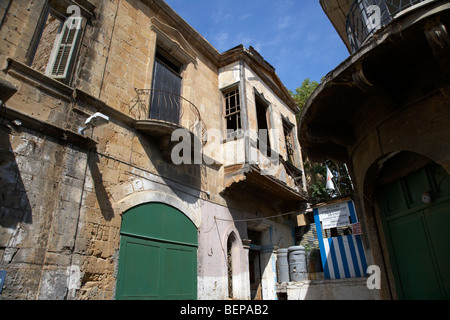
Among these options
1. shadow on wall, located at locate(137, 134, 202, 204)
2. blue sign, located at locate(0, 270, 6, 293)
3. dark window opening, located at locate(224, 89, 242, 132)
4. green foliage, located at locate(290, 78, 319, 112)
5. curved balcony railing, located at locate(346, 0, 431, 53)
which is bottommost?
blue sign, located at locate(0, 270, 6, 293)

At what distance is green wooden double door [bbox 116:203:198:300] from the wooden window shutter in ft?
9.93

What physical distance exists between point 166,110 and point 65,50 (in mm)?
2662

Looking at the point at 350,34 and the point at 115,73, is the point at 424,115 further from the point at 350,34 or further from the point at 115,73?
the point at 115,73

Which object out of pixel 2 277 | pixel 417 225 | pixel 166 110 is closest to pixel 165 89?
pixel 166 110

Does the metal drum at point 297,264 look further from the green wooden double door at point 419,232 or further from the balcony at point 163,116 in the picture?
the green wooden double door at point 419,232

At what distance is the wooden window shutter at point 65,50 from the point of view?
5.68 meters

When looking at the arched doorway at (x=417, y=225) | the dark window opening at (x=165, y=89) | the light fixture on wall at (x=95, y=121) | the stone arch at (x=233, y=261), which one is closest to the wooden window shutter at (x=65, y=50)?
the light fixture on wall at (x=95, y=121)

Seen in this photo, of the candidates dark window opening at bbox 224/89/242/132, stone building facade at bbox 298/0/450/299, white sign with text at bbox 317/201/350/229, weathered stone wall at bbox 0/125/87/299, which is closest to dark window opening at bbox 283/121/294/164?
dark window opening at bbox 224/89/242/132

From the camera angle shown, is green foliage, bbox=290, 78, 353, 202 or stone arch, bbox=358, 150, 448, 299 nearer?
stone arch, bbox=358, 150, 448, 299

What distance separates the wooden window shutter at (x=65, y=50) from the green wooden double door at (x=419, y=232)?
613 cm

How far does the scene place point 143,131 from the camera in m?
6.80

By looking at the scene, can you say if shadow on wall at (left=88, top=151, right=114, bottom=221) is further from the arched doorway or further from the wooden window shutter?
the arched doorway

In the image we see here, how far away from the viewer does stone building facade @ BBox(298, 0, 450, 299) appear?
3.24 metres
